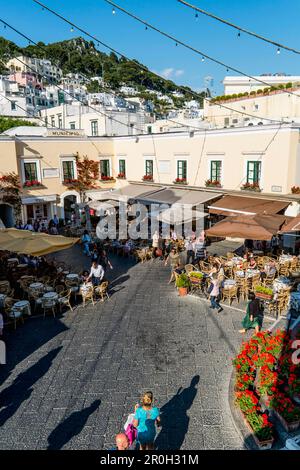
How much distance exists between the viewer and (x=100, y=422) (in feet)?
23.5

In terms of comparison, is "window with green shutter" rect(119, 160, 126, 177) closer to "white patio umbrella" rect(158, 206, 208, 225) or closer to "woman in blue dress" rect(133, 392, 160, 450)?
"white patio umbrella" rect(158, 206, 208, 225)

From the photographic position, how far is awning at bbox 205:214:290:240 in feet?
43.5

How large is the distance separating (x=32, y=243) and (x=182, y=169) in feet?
42.5

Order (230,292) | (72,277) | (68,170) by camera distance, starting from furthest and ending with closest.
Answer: (68,170) → (72,277) → (230,292)

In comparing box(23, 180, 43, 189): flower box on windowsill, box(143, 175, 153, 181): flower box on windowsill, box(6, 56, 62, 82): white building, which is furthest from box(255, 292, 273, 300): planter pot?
box(6, 56, 62, 82): white building

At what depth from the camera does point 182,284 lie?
530 inches

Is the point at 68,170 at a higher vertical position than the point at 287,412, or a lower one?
higher

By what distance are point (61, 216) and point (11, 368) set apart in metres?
17.9

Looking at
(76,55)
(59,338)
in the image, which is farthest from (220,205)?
(76,55)

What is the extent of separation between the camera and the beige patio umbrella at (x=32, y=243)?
12383 millimetres

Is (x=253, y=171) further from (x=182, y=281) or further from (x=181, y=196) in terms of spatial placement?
(x=182, y=281)

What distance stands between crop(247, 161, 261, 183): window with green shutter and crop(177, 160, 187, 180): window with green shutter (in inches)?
189

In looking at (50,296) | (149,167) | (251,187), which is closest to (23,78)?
(149,167)

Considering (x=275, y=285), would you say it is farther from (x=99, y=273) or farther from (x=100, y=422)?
(x=100, y=422)
